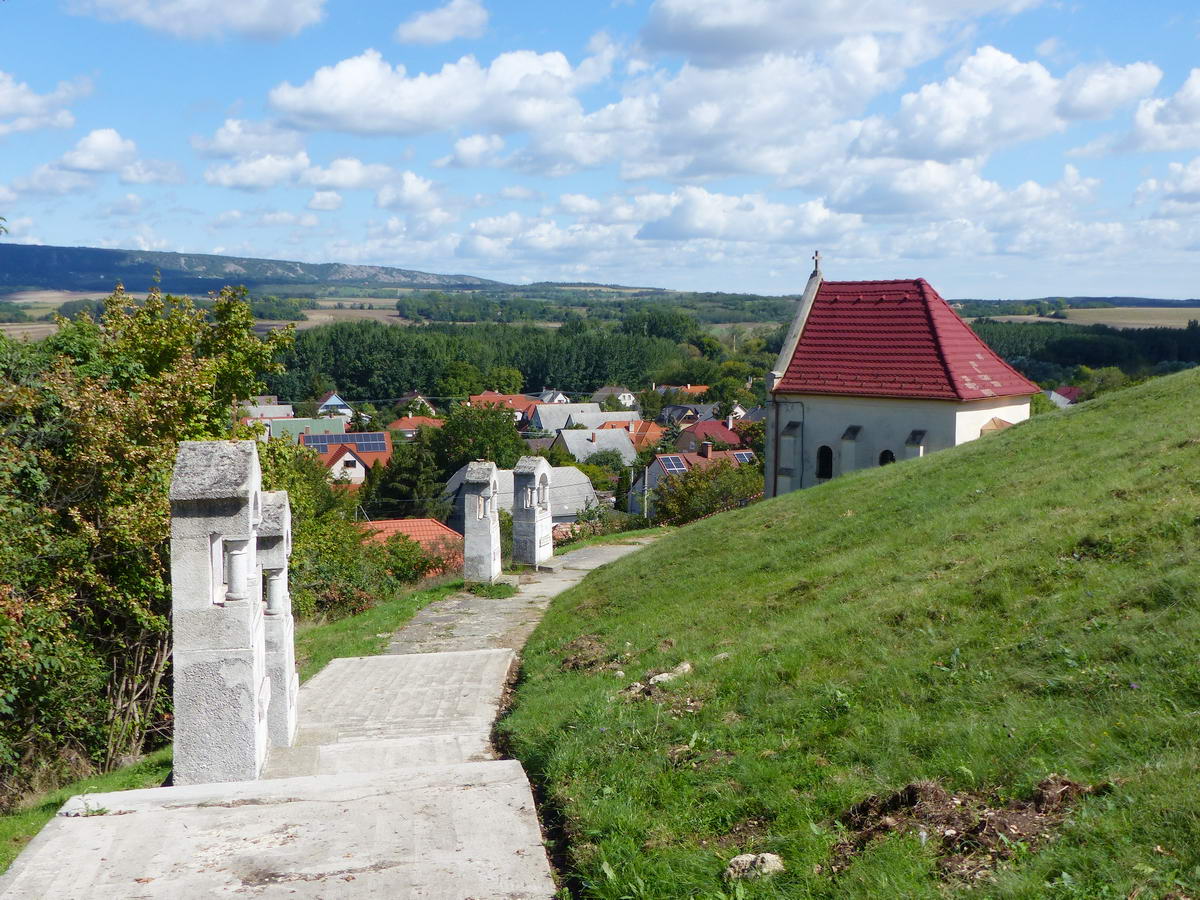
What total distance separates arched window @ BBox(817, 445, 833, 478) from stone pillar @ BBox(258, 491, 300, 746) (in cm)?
2160

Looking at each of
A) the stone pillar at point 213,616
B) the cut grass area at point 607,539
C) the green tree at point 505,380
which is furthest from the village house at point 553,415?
the stone pillar at point 213,616

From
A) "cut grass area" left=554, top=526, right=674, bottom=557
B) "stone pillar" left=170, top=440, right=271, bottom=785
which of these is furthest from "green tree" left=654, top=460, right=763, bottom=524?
"stone pillar" left=170, top=440, right=271, bottom=785

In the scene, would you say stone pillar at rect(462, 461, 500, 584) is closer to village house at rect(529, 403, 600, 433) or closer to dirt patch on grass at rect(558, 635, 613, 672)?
dirt patch on grass at rect(558, 635, 613, 672)

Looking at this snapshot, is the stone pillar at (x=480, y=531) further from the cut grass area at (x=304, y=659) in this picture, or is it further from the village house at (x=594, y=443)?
the village house at (x=594, y=443)

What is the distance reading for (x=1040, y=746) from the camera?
5668 mm

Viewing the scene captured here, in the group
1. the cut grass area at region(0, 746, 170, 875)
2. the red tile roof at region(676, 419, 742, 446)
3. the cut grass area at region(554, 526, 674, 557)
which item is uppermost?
the cut grass area at region(0, 746, 170, 875)

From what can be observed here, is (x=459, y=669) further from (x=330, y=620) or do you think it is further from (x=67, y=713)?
(x=330, y=620)

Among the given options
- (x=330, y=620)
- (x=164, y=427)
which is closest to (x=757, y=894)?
(x=164, y=427)

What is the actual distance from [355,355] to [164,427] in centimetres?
14279

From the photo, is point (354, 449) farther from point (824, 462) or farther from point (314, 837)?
point (314, 837)

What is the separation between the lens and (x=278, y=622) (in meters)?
8.70

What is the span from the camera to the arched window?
28750 mm

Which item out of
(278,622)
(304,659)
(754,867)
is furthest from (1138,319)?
(754,867)

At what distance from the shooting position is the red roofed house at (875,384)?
2648 centimetres
